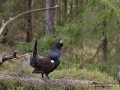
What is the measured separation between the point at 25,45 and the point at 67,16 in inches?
192

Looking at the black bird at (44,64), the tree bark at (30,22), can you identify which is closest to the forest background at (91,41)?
the black bird at (44,64)

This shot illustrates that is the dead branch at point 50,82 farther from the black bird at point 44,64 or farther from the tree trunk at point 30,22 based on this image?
the tree trunk at point 30,22

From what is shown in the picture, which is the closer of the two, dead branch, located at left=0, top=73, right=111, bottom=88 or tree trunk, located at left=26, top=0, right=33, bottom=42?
dead branch, located at left=0, top=73, right=111, bottom=88

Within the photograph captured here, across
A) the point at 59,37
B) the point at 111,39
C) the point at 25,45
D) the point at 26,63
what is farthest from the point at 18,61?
the point at 111,39

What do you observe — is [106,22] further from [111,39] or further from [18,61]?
[18,61]

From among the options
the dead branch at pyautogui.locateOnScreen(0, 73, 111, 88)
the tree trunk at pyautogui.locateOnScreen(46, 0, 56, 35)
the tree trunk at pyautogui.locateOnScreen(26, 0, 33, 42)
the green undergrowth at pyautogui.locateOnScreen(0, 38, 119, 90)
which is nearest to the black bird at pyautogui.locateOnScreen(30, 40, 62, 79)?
the dead branch at pyautogui.locateOnScreen(0, 73, 111, 88)

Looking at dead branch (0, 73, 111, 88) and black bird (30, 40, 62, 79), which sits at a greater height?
black bird (30, 40, 62, 79)

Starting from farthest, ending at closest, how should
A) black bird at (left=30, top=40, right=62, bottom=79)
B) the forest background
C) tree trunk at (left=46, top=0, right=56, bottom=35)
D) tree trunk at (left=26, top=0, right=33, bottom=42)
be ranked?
1. tree trunk at (left=26, top=0, right=33, bottom=42)
2. tree trunk at (left=46, top=0, right=56, bottom=35)
3. the forest background
4. black bird at (left=30, top=40, right=62, bottom=79)

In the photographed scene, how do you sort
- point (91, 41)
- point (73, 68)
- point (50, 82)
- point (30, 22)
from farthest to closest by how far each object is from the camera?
1. point (30, 22)
2. point (91, 41)
3. point (73, 68)
4. point (50, 82)

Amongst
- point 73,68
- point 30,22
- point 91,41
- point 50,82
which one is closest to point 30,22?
point 30,22

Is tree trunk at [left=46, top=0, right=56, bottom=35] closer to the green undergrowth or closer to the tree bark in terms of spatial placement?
the green undergrowth

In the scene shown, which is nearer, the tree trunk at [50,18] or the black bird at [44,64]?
the black bird at [44,64]

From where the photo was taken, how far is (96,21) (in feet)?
38.5

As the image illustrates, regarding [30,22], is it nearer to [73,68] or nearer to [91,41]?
[91,41]
